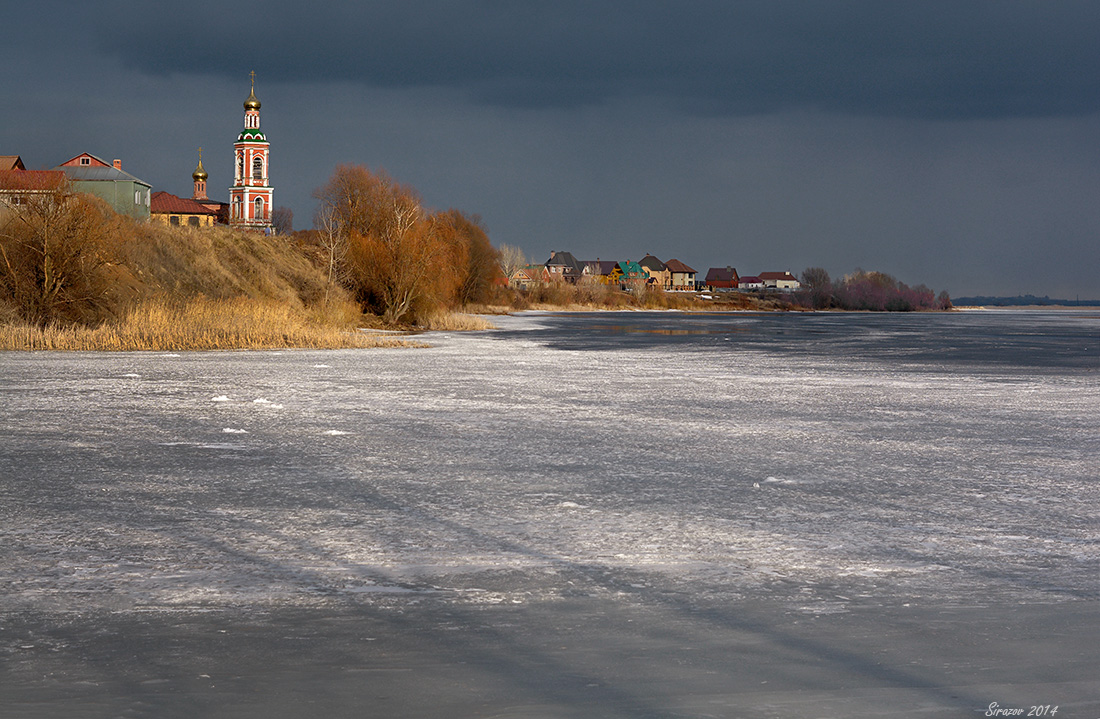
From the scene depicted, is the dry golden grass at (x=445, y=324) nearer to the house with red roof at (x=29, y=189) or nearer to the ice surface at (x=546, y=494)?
the house with red roof at (x=29, y=189)

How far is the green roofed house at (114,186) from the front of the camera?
66375 mm

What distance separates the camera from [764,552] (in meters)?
6.16

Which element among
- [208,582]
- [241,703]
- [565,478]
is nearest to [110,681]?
[241,703]

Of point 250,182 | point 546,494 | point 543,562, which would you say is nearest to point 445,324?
point 546,494

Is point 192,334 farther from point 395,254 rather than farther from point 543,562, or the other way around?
point 543,562

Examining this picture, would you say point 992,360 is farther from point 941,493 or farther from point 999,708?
point 999,708

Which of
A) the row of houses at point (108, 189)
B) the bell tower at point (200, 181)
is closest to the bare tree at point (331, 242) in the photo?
the row of houses at point (108, 189)

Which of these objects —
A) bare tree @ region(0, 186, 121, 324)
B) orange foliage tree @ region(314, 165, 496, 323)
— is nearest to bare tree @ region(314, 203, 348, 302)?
orange foliage tree @ region(314, 165, 496, 323)

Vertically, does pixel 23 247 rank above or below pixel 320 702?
above

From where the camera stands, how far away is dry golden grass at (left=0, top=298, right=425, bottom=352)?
27.5m

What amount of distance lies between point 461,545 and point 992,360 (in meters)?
23.7

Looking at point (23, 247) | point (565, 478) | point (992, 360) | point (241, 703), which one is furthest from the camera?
point (23, 247)

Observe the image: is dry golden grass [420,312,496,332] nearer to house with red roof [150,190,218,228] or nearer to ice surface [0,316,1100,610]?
ice surface [0,316,1100,610]

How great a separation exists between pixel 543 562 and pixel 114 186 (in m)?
69.8
